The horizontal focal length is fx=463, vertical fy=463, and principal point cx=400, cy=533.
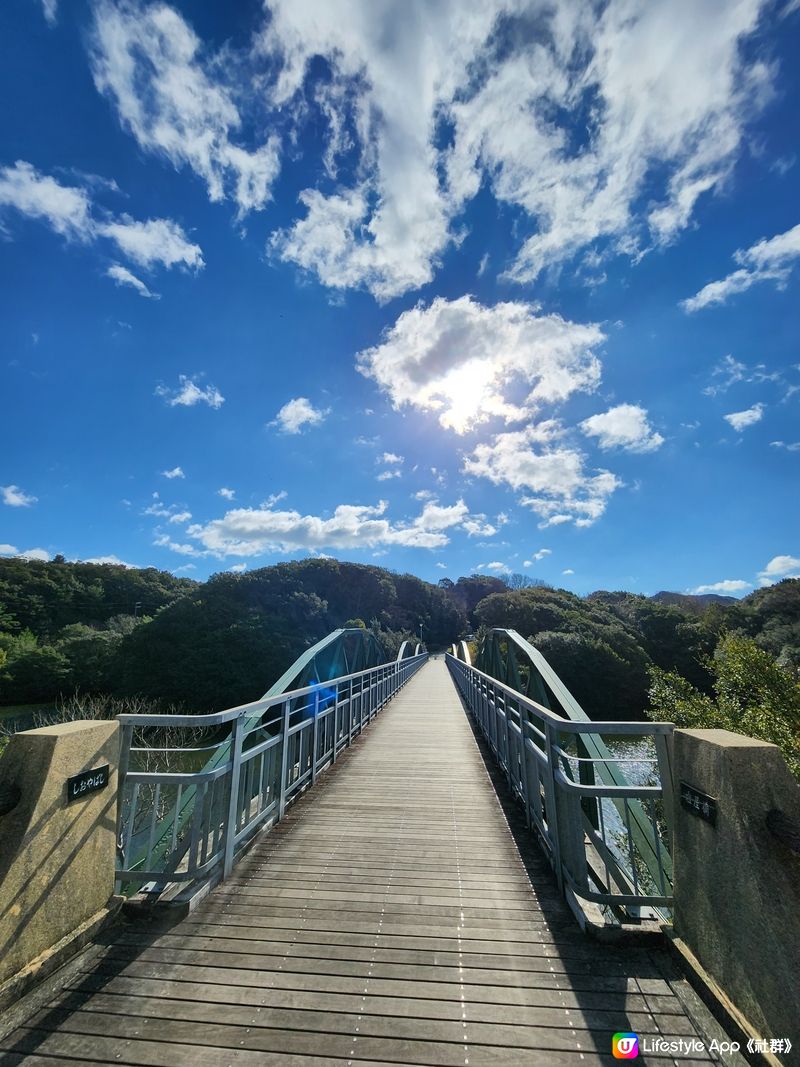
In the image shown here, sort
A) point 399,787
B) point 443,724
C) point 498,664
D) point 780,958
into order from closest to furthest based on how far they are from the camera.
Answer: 1. point 780,958
2. point 399,787
3. point 443,724
4. point 498,664

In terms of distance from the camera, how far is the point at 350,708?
7.54 m

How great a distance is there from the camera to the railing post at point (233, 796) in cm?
314

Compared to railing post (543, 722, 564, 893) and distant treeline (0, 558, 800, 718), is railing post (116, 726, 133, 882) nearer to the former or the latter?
railing post (543, 722, 564, 893)

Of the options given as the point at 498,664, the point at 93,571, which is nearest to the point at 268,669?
the point at 498,664

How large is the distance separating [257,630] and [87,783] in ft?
118

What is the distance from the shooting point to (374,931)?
2553 millimetres

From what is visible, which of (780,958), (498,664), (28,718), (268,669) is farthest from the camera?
(268,669)

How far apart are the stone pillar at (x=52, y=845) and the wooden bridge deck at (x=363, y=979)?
0.72 ft

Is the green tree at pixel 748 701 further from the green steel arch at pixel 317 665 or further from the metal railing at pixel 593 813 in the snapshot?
the green steel arch at pixel 317 665

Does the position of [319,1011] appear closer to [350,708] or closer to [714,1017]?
[714,1017]

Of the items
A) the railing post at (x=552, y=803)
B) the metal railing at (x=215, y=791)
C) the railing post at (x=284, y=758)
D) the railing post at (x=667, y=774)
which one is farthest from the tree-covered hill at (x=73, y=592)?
the railing post at (x=667, y=774)

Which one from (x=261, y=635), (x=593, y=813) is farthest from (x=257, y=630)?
(x=593, y=813)

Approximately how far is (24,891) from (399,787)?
12.5 feet

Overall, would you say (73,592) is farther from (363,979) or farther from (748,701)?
(363,979)
